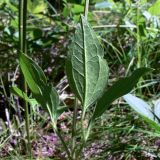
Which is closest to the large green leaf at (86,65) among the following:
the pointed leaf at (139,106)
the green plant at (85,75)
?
the green plant at (85,75)

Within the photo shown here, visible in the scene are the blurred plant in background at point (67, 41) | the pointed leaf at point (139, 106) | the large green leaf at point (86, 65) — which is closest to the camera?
the large green leaf at point (86, 65)

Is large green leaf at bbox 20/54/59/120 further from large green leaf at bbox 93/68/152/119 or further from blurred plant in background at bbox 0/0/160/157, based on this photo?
blurred plant in background at bbox 0/0/160/157

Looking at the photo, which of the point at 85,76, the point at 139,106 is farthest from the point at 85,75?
the point at 139,106

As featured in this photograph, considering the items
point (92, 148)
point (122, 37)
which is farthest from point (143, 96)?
point (122, 37)

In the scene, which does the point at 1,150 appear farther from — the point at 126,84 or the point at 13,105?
the point at 126,84

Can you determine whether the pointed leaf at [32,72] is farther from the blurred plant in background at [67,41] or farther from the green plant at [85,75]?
the blurred plant in background at [67,41]

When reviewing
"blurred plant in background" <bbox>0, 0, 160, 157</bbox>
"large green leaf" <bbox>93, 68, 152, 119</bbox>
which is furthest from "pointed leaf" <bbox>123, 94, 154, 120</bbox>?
"blurred plant in background" <bbox>0, 0, 160, 157</bbox>

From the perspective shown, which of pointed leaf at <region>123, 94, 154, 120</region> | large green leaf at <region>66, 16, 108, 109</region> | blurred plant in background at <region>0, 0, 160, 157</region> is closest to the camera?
large green leaf at <region>66, 16, 108, 109</region>

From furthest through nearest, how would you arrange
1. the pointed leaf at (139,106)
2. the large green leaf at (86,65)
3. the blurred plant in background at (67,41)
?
the blurred plant in background at (67,41), the pointed leaf at (139,106), the large green leaf at (86,65)
